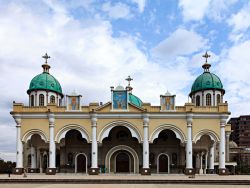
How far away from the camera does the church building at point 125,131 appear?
39.8m

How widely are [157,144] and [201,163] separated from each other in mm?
8235

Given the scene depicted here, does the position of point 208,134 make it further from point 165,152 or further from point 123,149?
point 123,149

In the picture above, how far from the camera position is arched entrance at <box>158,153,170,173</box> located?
142 feet

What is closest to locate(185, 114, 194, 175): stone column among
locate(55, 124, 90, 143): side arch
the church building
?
the church building

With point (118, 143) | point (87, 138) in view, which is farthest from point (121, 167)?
point (87, 138)

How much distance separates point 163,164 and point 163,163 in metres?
0.12

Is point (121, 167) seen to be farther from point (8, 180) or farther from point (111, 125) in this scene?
point (8, 180)

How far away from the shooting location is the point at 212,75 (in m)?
47.7

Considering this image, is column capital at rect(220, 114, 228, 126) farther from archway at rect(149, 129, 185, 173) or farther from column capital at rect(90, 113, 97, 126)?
column capital at rect(90, 113, 97, 126)

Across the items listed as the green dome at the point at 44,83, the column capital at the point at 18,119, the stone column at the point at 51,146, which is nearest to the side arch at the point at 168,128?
the stone column at the point at 51,146

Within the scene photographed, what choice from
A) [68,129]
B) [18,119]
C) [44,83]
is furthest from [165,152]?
[44,83]

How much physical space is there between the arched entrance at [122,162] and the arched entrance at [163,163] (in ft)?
12.2

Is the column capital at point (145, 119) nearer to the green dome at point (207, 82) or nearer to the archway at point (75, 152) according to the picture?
the archway at point (75, 152)

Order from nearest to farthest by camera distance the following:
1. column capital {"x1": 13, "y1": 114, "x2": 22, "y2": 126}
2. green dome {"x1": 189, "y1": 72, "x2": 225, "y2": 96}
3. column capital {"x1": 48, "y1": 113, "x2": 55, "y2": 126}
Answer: column capital {"x1": 48, "y1": 113, "x2": 55, "y2": 126} < column capital {"x1": 13, "y1": 114, "x2": 22, "y2": 126} < green dome {"x1": 189, "y1": 72, "x2": 225, "y2": 96}
